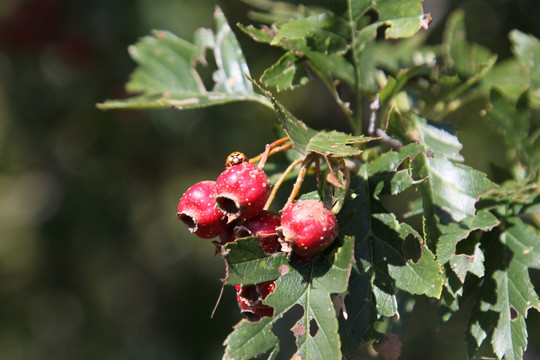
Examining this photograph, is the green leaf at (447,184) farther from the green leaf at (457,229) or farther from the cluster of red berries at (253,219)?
the cluster of red berries at (253,219)

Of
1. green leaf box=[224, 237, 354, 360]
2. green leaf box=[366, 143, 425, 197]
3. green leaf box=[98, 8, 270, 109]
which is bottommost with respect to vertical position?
green leaf box=[224, 237, 354, 360]

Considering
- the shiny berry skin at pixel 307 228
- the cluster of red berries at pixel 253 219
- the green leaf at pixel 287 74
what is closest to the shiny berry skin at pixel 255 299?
the cluster of red berries at pixel 253 219

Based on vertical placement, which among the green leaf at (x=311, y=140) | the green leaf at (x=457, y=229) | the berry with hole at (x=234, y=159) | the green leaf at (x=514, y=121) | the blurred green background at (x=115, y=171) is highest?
the green leaf at (x=311, y=140)

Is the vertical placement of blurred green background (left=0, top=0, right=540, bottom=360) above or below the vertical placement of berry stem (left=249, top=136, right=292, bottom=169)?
below

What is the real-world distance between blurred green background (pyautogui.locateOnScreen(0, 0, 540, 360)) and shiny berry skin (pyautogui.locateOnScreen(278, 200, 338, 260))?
71.2 inches

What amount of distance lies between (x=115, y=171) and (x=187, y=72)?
1.80 metres

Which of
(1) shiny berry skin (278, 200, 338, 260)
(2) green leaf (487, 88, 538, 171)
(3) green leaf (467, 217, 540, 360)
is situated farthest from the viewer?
(2) green leaf (487, 88, 538, 171)

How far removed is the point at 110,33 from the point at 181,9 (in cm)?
43

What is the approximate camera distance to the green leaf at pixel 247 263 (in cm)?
111

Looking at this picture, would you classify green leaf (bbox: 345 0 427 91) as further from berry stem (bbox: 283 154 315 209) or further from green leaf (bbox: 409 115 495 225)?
berry stem (bbox: 283 154 315 209)

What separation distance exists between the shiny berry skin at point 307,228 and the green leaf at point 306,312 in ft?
0.16

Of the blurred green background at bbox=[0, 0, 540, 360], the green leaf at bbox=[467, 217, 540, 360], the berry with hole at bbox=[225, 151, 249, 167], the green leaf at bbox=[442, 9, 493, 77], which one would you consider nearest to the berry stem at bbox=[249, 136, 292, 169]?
the berry with hole at bbox=[225, 151, 249, 167]

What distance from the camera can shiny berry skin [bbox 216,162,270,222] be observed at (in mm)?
1097

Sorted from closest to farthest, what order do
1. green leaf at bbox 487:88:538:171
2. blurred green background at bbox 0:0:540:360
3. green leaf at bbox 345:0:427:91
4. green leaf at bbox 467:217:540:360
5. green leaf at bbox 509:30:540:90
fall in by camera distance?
green leaf at bbox 467:217:540:360, green leaf at bbox 345:0:427:91, green leaf at bbox 487:88:538:171, green leaf at bbox 509:30:540:90, blurred green background at bbox 0:0:540:360
